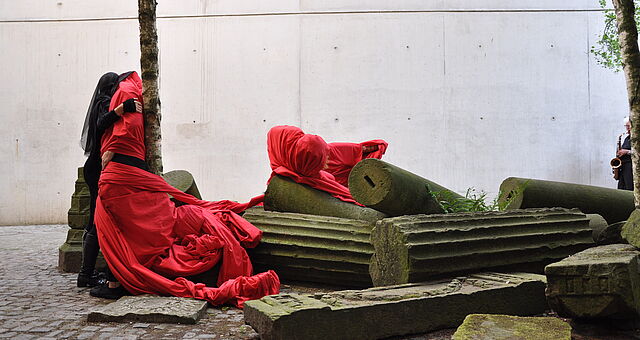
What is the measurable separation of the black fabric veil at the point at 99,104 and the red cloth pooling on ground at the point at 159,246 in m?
0.50

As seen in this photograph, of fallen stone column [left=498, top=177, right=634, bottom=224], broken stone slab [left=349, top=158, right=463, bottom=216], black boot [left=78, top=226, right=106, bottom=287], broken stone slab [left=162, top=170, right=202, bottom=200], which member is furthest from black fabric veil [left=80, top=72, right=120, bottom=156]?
fallen stone column [left=498, top=177, right=634, bottom=224]

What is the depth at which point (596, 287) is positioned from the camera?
283 centimetres

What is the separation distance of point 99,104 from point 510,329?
3.43 m

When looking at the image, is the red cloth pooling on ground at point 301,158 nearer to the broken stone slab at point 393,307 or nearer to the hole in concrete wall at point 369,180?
the hole in concrete wall at point 369,180

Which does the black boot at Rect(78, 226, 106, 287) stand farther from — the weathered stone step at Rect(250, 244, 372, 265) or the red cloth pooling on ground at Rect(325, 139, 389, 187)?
the red cloth pooling on ground at Rect(325, 139, 389, 187)

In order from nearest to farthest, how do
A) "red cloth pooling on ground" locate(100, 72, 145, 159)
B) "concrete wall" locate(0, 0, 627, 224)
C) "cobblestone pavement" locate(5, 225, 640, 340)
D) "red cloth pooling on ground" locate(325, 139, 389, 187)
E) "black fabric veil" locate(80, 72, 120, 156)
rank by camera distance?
1. "cobblestone pavement" locate(5, 225, 640, 340)
2. "red cloth pooling on ground" locate(100, 72, 145, 159)
3. "black fabric veil" locate(80, 72, 120, 156)
4. "red cloth pooling on ground" locate(325, 139, 389, 187)
5. "concrete wall" locate(0, 0, 627, 224)

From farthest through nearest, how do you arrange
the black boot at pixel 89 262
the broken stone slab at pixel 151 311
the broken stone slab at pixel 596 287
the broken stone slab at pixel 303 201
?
the broken stone slab at pixel 303 201 → the black boot at pixel 89 262 → the broken stone slab at pixel 151 311 → the broken stone slab at pixel 596 287

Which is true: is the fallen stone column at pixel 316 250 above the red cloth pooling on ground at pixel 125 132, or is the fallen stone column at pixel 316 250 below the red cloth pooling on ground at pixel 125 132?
below

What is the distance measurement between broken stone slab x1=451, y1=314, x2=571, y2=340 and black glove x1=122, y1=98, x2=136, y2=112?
287 cm

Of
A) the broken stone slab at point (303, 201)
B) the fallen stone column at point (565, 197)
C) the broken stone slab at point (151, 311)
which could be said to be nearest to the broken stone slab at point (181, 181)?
the broken stone slab at point (303, 201)

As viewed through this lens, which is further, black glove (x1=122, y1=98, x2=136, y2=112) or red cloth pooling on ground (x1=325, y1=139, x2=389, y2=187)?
red cloth pooling on ground (x1=325, y1=139, x2=389, y2=187)

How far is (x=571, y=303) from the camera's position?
2920mm

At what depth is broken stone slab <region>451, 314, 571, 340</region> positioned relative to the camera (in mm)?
2633

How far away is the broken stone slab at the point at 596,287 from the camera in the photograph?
2775mm
